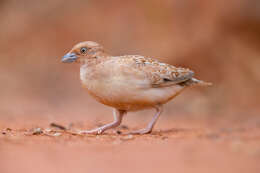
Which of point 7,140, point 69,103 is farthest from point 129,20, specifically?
point 7,140

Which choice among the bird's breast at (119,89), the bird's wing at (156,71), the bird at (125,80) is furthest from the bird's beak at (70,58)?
the bird's wing at (156,71)

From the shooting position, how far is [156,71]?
352 inches

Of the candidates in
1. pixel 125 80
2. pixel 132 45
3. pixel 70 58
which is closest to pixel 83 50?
pixel 70 58

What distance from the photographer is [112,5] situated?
21.5 meters

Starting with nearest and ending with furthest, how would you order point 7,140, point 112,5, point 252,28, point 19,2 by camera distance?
point 7,140
point 252,28
point 112,5
point 19,2

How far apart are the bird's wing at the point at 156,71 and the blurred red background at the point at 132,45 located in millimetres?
6377

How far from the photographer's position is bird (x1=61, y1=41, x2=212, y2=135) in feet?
27.0

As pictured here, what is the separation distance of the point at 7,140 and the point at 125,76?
257 centimetres

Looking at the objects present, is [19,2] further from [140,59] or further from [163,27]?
[140,59]

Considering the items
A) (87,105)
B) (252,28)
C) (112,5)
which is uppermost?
(112,5)

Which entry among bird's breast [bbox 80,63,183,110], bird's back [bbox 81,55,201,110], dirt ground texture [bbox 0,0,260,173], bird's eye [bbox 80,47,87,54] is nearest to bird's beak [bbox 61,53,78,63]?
bird's eye [bbox 80,47,87,54]

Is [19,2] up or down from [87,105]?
up

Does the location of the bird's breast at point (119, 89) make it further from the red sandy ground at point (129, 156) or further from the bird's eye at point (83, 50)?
the red sandy ground at point (129, 156)

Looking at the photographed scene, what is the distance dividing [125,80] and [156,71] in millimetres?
994
